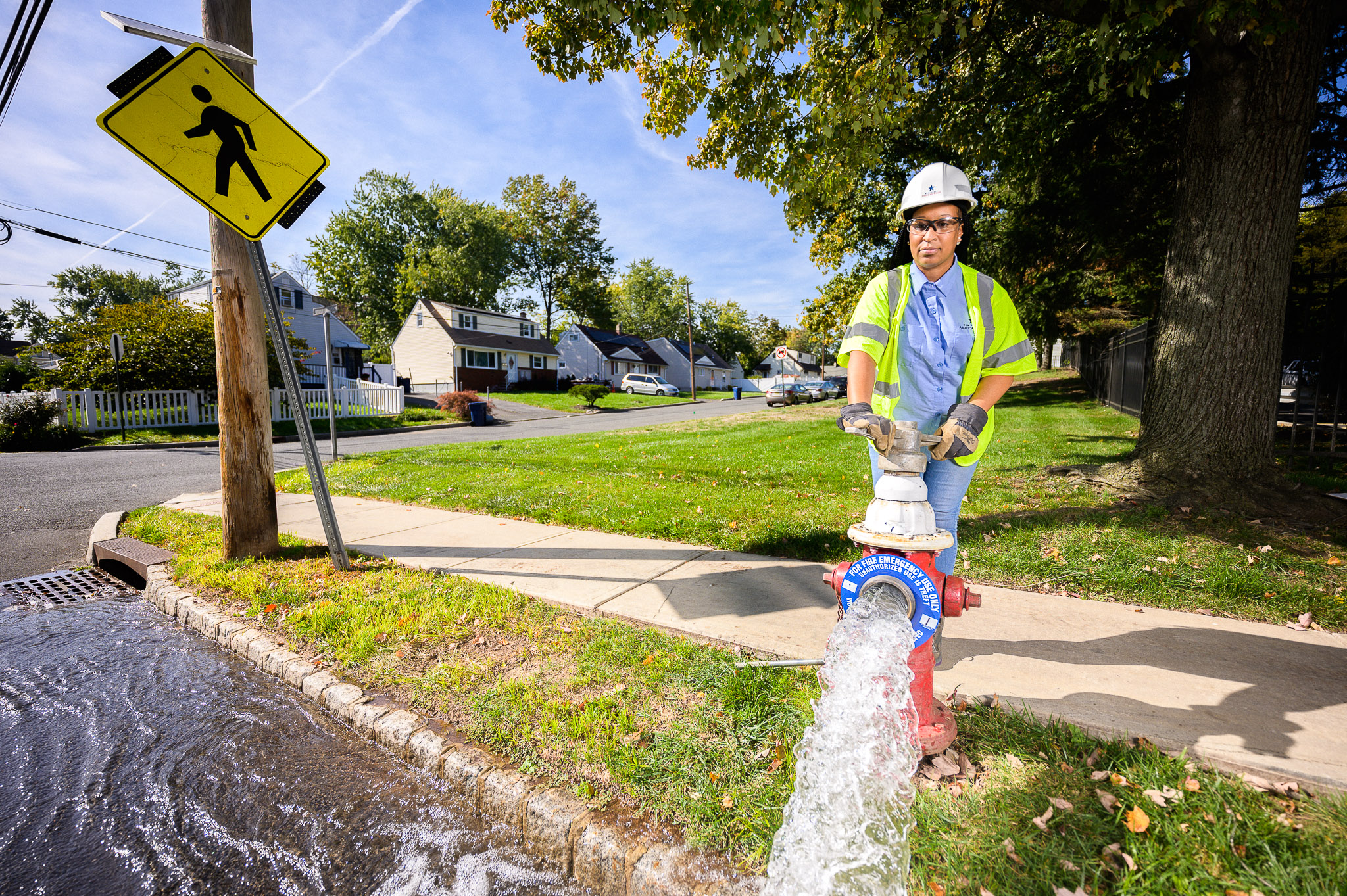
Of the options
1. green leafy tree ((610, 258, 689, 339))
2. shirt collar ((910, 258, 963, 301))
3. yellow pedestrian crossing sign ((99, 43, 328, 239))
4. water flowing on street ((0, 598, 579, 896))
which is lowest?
water flowing on street ((0, 598, 579, 896))

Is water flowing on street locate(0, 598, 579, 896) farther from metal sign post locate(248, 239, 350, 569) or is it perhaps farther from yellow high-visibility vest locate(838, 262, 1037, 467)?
yellow high-visibility vest locate(838, 262, 1037, 467)

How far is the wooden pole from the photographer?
4.30 metres

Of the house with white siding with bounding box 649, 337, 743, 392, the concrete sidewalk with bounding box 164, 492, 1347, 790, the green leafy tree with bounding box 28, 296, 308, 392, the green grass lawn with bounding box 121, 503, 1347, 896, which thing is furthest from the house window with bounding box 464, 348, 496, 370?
the green grass lawn with bounding box 121, 503, 1347, 896

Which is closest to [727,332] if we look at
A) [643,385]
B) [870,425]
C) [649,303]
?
[649,303]

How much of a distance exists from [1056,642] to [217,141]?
Answer: 571 cm

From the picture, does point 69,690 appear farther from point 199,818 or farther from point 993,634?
point 993,634

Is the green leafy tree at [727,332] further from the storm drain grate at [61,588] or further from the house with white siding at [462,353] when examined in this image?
the storm drain grate at [61,588]

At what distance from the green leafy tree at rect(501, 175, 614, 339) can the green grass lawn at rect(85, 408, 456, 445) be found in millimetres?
37663

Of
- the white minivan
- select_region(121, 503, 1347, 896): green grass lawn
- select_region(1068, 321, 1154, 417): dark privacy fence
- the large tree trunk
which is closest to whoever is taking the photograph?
select_region(121, 503, 1347, 896): green grass lawn

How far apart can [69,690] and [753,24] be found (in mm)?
5699

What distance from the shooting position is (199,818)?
2.17m

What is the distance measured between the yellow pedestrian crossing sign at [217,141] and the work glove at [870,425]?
4020 mm

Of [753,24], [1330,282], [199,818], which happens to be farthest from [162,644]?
[1330,282]

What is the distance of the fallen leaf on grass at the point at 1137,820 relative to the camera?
1723 mm
